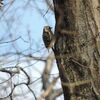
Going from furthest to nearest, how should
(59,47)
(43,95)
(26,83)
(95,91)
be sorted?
(26,83), (59,47), (95,91), (43,95)

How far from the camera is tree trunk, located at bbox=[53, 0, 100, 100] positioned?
2863mm

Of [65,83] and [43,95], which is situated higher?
[43,95]

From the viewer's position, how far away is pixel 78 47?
293 centimetres

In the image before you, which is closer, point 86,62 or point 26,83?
point 86,62

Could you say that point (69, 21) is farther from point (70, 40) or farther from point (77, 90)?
point (77, 90)

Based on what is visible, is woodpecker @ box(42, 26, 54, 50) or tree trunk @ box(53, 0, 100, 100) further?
woodpecker @ box(42, 26, 54, 50)

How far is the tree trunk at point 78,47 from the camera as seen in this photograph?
9.39 feet

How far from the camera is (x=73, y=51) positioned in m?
2.95

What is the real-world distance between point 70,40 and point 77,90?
1.36 ft

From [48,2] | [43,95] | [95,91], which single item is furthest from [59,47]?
[43,95]

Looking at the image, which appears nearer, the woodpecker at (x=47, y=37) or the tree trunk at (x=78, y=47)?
the tree trunk at (x=78, y=47)

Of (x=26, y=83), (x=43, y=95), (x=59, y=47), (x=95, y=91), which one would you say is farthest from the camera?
(x=26, y=83)

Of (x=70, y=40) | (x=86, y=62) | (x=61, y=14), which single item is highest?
(x=61, y=14)

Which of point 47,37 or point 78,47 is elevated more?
point 47,37
